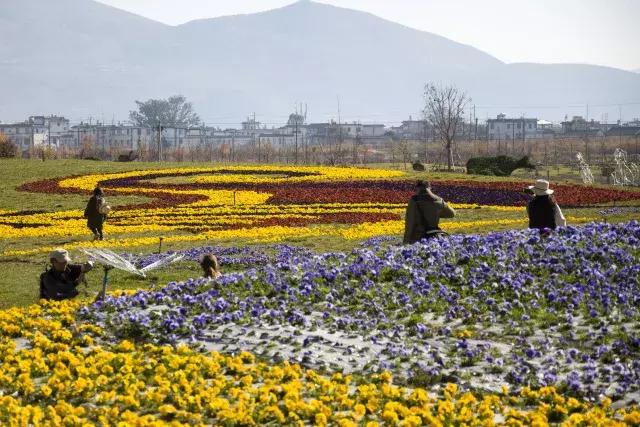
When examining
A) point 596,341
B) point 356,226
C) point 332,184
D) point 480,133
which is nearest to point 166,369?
point 596,341

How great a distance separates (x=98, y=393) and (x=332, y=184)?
2967cm

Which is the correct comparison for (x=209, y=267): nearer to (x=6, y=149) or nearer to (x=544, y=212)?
(x=544, y=212)

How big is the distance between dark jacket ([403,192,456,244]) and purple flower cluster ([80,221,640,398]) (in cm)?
148

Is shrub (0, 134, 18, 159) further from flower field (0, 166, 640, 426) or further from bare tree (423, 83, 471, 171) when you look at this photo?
flower field (0, 166, 640, 426)

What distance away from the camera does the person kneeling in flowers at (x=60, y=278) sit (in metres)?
13.6

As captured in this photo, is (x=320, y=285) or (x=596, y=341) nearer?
(x=596, y=341)

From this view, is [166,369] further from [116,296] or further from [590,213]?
[590,213]

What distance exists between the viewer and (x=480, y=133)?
169875 mm

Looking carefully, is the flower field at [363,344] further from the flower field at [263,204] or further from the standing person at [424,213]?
the flower field at [263,204]

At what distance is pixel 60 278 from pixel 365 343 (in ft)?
16.4

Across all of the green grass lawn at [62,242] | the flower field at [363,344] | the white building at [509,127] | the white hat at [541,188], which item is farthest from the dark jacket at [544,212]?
the white building at [509,127]

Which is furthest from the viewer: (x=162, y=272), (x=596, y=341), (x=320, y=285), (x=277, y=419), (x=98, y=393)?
(x=162, y=272)

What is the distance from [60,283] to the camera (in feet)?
45.3

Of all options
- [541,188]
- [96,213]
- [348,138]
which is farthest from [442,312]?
[348,138]
